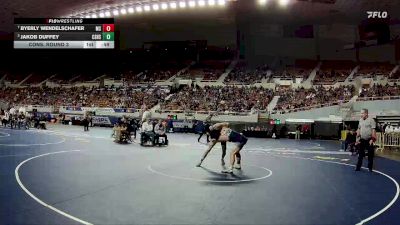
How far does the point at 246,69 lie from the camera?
4528 cm

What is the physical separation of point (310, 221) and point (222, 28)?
4168cm

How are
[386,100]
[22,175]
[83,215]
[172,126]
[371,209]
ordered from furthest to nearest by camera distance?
[172,126], [386,100], [22,175], [371,209], [83,215]

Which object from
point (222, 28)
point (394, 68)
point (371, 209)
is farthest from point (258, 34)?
point (371, 209)

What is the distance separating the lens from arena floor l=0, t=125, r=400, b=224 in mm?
6711

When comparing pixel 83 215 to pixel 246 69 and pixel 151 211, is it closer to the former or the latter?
pixel 151 211

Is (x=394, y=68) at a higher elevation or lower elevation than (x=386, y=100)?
higher
